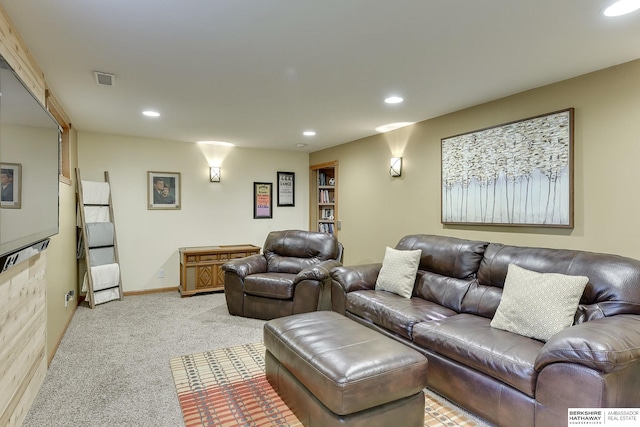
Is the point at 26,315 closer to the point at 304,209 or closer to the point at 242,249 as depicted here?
the point at 242,249

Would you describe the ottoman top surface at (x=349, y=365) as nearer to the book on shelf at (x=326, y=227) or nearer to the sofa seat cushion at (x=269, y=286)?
the sofa seat cushion at (x=269, y=286)

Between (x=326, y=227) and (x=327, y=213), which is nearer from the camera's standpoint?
(x=326, y=227)

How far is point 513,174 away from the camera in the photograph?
3262mm

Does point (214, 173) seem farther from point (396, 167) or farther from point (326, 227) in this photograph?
point (396, 167)

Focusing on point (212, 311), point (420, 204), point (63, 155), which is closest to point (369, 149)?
point (420, 204)

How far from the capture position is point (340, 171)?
5.80 meters

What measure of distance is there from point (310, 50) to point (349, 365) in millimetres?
1996

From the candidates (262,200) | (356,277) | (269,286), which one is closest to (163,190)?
(262,200)

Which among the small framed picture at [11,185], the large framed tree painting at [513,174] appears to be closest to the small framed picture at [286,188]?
the large framed tree painting at [513,174]

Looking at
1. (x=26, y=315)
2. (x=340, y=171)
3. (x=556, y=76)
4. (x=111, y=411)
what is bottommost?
(x=111, y=411)

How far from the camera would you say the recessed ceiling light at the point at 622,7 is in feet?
5.98

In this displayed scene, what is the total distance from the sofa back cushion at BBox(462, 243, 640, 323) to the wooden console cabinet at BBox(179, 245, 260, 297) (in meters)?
3.61

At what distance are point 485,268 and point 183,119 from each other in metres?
3.62

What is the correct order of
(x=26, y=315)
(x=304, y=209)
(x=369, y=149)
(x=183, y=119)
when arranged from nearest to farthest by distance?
(x=26, y=315)
(x=183, y=119)
(x=369, y=149)
(x=304, y=209)
